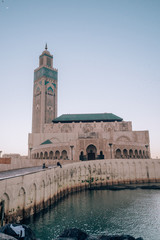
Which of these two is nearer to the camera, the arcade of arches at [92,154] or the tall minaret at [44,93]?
the arcade of arches at [92,154]

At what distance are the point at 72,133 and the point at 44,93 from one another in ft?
95.9

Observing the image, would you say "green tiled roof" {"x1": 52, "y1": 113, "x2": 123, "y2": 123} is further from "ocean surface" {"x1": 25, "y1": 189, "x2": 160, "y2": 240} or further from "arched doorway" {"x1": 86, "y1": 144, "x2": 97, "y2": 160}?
"ocean surface" {"x1": 25, "y1": 189, "x2": 160, "y2": 240}

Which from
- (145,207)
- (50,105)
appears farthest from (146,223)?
(50,105)

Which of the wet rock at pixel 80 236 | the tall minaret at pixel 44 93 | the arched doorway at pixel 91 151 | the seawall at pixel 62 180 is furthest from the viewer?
the tall minaret at pixel 44 93

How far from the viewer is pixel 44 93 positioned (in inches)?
3209

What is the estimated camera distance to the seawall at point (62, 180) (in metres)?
13.9

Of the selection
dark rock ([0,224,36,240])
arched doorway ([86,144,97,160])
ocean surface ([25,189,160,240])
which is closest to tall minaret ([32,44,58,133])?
arched doorway ([86,144,97,160])

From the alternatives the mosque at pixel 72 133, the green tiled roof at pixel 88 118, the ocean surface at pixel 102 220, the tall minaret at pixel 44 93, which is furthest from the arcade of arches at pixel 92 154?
the ocean surface at pixel 102 220

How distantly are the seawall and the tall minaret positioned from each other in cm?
4170

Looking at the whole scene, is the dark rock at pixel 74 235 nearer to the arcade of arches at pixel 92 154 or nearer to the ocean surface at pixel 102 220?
the ocean surface at pixel 102 220

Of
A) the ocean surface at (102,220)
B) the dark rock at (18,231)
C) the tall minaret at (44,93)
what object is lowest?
the ocean surface at (102,220)

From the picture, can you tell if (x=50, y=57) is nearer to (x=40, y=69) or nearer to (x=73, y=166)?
(x=40, y=69)

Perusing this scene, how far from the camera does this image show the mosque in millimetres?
48938

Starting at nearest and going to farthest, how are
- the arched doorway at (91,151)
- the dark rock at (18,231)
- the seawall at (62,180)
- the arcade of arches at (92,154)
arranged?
the dark rock at (18,231), the seawall at (62,180), the arcade of arches at (92,154), the arched doorway at (91,151)
